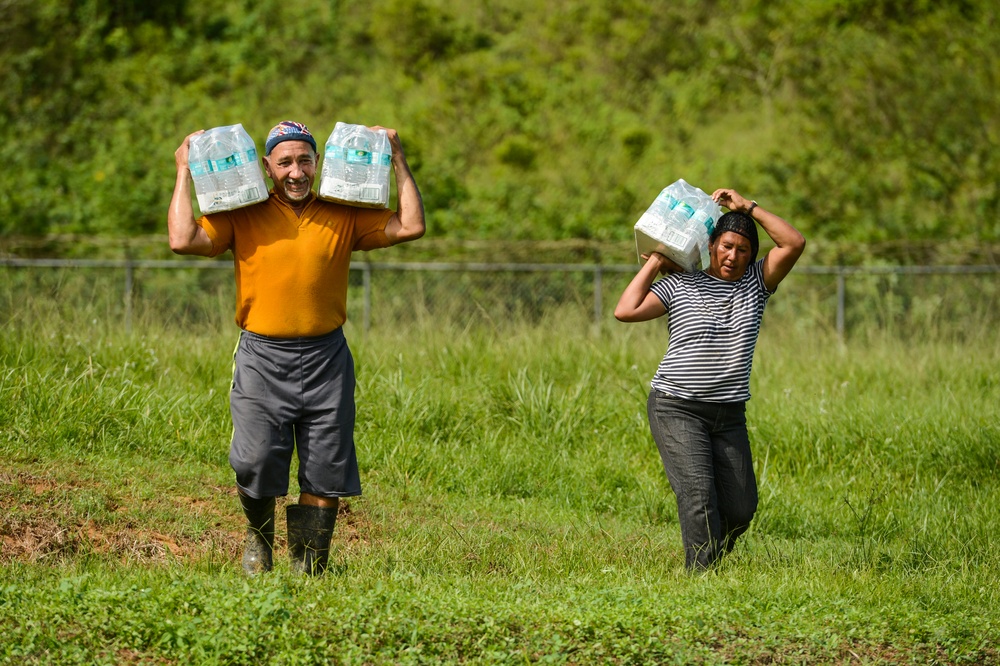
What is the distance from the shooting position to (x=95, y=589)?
4.12m

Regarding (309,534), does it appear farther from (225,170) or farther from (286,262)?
(225,170)

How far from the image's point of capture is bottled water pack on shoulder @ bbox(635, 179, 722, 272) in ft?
16.2

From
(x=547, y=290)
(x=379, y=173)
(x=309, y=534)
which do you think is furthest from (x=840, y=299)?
(x=309, y=534)

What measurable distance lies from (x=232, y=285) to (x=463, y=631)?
1076 centimetres

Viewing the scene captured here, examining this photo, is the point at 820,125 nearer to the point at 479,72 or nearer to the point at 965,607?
the point at 479,72

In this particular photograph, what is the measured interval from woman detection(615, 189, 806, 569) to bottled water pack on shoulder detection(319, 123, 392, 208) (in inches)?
48.5

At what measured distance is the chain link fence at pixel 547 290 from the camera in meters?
13.0

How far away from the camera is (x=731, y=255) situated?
4.96 meters

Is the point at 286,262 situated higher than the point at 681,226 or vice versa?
the point at 681,226

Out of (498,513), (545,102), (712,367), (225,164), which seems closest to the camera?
(225,164)

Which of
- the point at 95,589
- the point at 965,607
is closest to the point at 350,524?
the point at 95,589

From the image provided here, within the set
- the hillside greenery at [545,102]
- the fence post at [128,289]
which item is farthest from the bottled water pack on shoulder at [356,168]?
the hillside greenery at [545,102]

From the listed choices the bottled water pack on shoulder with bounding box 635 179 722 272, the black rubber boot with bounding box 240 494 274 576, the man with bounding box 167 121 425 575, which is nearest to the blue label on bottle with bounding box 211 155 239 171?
the man with bounding box 167 121 425 575

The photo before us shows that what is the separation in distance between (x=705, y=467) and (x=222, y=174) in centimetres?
245
